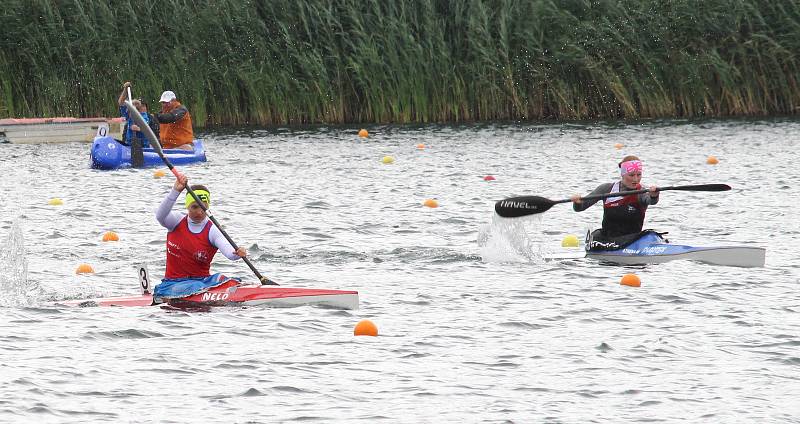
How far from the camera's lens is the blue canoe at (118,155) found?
76.4 feet

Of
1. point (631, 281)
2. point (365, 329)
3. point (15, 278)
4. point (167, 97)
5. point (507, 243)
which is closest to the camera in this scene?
point (365, 329)

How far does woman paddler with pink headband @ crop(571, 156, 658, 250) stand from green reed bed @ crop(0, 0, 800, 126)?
14279 millimetres

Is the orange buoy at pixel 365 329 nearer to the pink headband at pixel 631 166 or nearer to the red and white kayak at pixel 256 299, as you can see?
the red and white kayak at pixel 256 299

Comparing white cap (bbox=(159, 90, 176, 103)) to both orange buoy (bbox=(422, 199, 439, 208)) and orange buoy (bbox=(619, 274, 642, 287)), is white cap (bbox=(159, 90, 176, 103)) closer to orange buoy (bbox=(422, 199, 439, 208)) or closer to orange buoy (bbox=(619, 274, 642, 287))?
orange buoy (bbox=(422, 199, 439, 208))

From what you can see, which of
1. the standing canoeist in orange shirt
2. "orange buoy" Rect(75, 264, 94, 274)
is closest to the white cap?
the standing canoeist in orange shirt

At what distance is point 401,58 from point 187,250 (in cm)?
1780

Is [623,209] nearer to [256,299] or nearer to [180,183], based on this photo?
Answer: [256,299]

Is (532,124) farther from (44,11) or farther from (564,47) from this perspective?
(44,11)

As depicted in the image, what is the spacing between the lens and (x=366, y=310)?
11.1 meters

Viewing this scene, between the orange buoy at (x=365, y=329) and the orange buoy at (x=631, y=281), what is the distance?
3.03 metres

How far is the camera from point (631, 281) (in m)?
12.3

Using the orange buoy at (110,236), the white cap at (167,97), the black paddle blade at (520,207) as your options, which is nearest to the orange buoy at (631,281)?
the black paddle blade at (520,207)

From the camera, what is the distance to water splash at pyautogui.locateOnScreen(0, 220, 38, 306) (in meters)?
11.5

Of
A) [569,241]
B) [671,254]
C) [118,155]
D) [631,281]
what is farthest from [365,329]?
[118,155]
